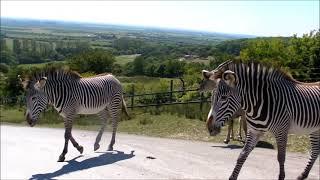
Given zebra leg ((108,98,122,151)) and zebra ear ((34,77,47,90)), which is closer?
zebra ear ((34,77,47,90))

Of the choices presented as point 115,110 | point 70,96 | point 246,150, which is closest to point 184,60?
point 115,110

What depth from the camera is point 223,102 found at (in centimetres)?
632

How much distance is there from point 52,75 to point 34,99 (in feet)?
3.07

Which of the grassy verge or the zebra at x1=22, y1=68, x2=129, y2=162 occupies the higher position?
the zebra at x1=22, y1=68, x2=129, y2=162

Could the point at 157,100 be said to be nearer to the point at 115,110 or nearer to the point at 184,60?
the point at 115,110

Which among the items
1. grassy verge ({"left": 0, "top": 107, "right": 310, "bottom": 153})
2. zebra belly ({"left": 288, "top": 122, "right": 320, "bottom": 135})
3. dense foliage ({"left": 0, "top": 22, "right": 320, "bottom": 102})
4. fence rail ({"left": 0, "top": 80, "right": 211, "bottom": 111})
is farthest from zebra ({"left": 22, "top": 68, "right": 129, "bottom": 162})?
fence rail ({"left": 0, "top": 80, "right": 211, "bottom": 111})

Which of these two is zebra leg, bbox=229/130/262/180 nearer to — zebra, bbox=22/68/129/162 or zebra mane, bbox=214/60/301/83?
zebra mane, bbox=214/60/301/83

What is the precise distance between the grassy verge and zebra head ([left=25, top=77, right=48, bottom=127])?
19.2ft

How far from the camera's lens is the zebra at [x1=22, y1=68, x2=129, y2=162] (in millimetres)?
9562

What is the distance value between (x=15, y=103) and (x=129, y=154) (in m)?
28.0

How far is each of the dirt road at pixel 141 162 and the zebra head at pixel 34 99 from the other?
1.03 metres

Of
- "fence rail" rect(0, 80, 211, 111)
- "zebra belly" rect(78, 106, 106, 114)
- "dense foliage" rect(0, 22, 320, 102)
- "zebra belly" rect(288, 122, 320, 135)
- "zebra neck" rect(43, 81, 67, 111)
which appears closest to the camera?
"zebra belly" rect(288, 122, 320, 135)

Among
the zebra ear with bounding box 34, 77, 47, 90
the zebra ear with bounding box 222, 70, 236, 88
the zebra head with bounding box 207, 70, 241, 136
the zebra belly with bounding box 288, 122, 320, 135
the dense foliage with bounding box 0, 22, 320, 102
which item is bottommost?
the dense foliage with bounding box 0, 22, 320, 102

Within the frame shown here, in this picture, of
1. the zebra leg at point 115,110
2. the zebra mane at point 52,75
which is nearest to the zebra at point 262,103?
the zebra mane at point 52,75
